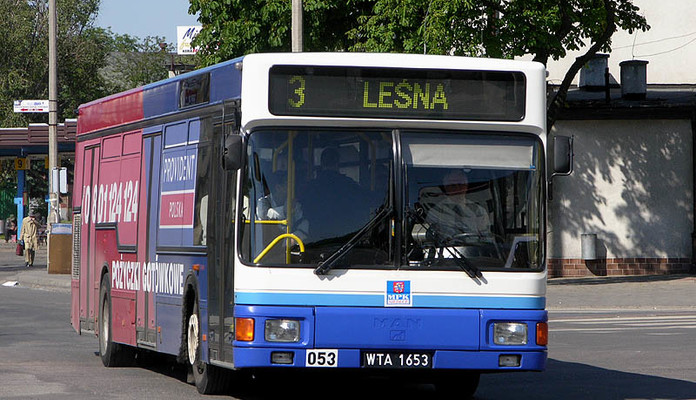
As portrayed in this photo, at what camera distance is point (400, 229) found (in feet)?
32.1

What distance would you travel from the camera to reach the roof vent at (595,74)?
37531mm

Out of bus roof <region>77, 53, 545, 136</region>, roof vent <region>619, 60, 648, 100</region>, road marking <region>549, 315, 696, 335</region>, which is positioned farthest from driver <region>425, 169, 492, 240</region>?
roof vent <region>619, 60, 648, 100</region>

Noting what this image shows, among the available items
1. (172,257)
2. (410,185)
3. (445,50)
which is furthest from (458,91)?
(445,50)

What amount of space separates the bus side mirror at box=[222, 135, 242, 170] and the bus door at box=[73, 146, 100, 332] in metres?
5.61

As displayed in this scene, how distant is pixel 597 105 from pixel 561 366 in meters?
19.2

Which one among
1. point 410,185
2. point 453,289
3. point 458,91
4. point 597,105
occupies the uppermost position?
point 597,105

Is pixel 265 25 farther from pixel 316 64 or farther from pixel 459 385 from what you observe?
pixel 316 64

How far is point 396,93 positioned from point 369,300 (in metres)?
1.53

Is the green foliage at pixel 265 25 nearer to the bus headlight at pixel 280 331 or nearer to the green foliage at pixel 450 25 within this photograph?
the green foliage at pixel 450 25

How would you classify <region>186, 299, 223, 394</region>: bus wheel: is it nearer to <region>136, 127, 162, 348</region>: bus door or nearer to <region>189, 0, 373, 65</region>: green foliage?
<region>136, 127, 162, 348</region>: bus door

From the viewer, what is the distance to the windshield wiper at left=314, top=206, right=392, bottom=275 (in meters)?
9.70

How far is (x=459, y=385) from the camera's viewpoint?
1180 cm

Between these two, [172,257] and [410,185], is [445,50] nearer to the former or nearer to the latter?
[172,257]

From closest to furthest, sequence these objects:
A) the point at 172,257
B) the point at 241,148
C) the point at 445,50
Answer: the point at 241,148, the point at 172,257, the point at 445,50
